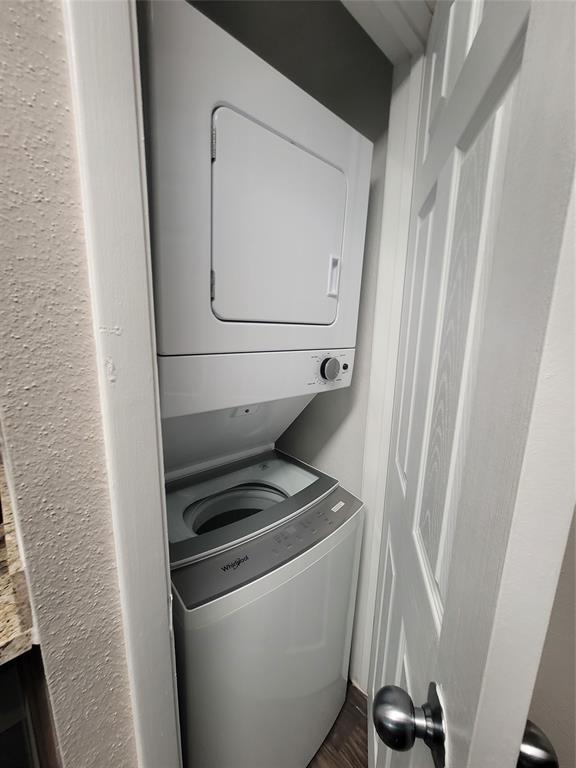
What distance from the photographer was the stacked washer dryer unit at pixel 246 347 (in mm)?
700

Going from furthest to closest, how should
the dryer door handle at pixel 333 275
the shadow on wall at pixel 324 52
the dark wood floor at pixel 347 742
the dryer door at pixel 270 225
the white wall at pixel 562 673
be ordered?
1. the dark wood floor at pixel 347 742
2. the shadow on wall at pixel 324 52
3. the dryer door handle at pixel 333 275
4. the dryer door at pixel 270 225
5. the white wall at pixel 562 673

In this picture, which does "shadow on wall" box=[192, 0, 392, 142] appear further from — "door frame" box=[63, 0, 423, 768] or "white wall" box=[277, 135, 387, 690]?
"door frame" box=[63, 0, 423, 768]

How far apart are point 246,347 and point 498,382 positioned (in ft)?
2.21

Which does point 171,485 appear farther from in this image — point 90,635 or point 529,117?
point 529,117

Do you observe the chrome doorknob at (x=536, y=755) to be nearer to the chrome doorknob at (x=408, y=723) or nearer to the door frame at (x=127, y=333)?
the chrome doorknob at (x=408, y=723)

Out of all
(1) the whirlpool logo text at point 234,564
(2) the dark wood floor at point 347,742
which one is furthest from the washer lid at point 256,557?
(2) the dark wood floor at point 347,742

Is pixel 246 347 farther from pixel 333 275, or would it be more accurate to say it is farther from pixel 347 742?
pixel 347 742

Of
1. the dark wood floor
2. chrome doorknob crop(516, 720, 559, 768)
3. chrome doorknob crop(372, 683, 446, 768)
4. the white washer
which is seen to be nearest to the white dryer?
the white washer

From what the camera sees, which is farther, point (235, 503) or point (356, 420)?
point (356, 420)

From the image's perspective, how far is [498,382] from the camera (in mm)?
309

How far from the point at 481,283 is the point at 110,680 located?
920 millimetres

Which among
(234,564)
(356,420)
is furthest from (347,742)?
(356,420)

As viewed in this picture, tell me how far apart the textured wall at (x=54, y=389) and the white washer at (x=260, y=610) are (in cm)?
29

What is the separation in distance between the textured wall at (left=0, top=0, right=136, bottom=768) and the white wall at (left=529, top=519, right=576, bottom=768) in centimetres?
90
